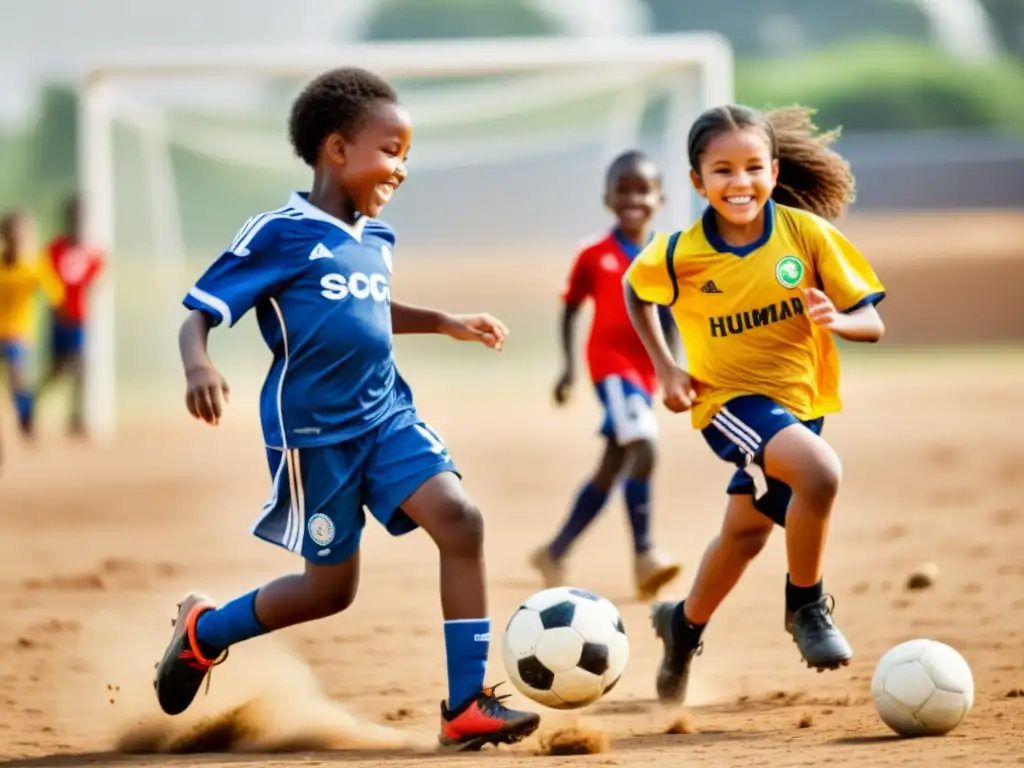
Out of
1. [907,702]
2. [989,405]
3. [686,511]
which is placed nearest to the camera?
[907,702]

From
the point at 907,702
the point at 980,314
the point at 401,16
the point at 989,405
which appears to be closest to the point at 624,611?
the point at 907,702

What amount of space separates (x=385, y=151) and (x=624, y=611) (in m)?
3.04

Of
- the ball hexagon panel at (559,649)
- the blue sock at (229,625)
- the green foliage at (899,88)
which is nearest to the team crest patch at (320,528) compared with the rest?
the blue sock at (229,625)

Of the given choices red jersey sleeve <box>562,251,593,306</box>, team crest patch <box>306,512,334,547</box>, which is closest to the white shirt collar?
team crest patch <box>306,512,334,547</box>

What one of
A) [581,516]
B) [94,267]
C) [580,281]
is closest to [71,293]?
[94,267]

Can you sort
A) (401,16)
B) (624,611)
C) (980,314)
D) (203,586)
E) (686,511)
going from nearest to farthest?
1. (624,611)
2. (203,586)
3. (686,511)
4. (980,314)
5. (401,16)

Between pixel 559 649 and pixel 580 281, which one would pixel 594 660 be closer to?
pixel 559 649

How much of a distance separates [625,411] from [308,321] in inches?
128

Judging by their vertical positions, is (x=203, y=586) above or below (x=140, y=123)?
below

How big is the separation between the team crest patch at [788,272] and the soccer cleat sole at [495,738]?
140cm

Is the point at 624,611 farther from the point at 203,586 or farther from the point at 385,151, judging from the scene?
the point at 385,151

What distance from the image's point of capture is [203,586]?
8.23 m

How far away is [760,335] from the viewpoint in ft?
15.6

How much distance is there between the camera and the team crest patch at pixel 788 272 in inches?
186
